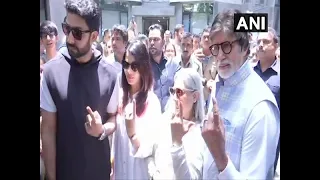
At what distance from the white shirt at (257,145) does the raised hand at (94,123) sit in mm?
700

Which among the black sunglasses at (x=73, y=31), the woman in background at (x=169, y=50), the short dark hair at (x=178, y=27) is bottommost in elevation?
the woman in background at (x=169, y=50)

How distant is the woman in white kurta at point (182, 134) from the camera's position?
9.14ft

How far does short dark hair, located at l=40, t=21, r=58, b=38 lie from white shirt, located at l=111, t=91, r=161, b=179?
2.14ft

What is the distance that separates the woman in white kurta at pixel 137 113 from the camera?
2.80 meters

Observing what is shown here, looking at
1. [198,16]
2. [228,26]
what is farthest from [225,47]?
[198,16]

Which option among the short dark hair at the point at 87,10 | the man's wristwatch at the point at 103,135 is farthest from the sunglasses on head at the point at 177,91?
the short dark hair at the point at 87,10

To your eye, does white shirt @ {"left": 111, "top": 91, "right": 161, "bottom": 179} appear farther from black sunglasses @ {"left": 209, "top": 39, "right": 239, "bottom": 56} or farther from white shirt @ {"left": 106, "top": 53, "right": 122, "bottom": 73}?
black sunglasses @ {"left": 209, "top": 39, "right": 239, "bottom": 56}

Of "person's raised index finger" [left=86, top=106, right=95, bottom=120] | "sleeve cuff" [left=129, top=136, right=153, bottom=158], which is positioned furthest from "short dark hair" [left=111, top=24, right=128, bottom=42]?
"sleeve cuff" [left=129, top=136, right=153, bottom=158]

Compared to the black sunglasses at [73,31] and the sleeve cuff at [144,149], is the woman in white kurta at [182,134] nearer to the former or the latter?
the sleeve cuff at [144,149]

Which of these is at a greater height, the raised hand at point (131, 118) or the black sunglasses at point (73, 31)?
the black sunglasses at point (73, 31)

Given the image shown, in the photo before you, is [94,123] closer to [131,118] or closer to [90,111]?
[90,111]

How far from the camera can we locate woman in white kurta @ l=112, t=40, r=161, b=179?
2.80 meters
